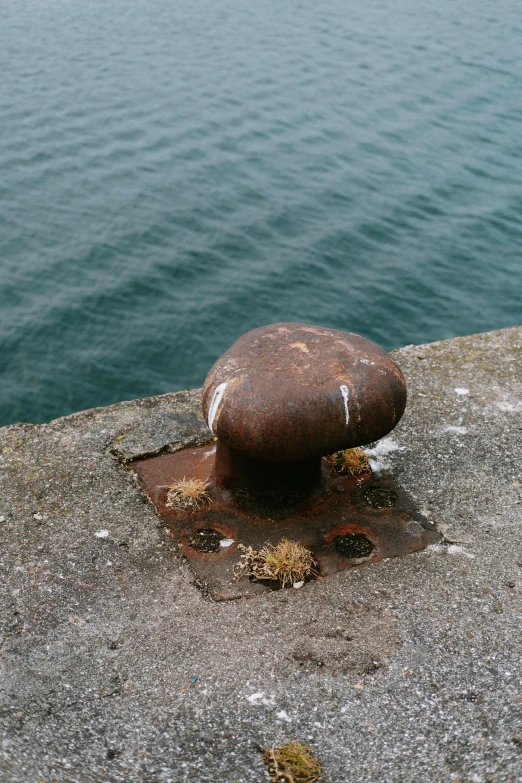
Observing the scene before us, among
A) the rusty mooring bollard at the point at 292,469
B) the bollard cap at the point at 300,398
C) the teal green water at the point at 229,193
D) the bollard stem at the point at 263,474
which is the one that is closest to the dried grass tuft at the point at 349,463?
the rusty mooring bollard at the point at 292,469

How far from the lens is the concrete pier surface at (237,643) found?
264 centimetres

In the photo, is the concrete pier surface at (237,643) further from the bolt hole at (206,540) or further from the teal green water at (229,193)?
the teal green water at (229,193)

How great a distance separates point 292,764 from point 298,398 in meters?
1.41

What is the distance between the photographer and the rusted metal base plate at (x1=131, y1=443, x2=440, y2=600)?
3.51 meters

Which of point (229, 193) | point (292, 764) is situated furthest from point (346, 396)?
point (229, 193)

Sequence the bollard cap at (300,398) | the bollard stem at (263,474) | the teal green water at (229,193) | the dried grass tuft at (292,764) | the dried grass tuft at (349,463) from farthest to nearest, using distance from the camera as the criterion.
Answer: the teal green water at (229,193), the dried grass tuft at (349,463), the bollard stem at (263,474), the bollard cap at (300,398), the dried grass tuft at (292,764)

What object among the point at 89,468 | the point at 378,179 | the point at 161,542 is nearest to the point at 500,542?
the point at 161,542

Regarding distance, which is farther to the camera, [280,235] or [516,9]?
[516,9]

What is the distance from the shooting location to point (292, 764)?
258 centimetres

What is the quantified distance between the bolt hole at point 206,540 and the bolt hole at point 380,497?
0.77 m

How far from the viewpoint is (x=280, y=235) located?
969 centimetres

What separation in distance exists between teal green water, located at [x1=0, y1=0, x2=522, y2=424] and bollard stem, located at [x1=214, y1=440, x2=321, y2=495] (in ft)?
11.8

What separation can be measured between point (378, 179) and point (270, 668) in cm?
905

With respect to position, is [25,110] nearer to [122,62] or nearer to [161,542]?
[122,62]
